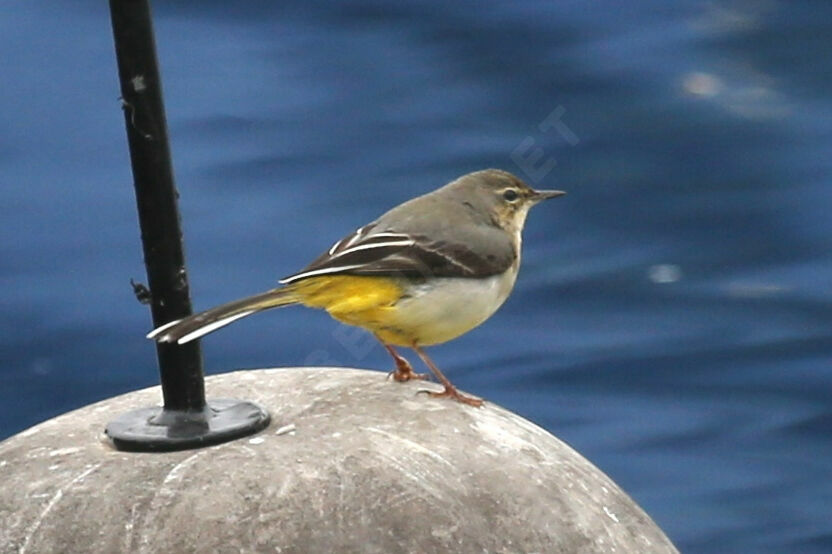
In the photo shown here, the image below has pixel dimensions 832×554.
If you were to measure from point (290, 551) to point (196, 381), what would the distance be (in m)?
0.83

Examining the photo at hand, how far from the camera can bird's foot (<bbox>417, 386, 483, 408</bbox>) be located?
5.57 m

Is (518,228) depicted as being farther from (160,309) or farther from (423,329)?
(160,309)

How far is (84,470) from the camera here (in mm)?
4824

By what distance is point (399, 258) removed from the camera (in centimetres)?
625

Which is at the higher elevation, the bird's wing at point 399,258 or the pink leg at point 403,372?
the bird's wing at point 399,258

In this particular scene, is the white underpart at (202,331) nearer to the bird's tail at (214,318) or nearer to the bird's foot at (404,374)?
the bird's tail at (214,318)

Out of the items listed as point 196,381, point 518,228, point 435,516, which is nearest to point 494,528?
point 435,516

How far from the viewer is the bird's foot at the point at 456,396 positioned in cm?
557

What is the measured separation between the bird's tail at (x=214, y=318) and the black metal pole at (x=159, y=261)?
59mm

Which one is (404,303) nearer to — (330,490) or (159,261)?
(159,261)

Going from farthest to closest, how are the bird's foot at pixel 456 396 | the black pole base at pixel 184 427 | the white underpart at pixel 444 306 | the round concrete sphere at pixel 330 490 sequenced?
1. the white underpart at pixel 444 306
2. the bird's foot at pixel 456 396
3. the black pole base at pixel 184 427
4. the round concrete sphere at pixel 330 490

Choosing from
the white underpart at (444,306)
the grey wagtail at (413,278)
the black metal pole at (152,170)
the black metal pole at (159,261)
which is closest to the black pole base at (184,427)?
the black metal pole at (159,261)

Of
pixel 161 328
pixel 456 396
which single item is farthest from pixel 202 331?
pixel 456 396

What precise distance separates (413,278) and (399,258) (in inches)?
4.2
